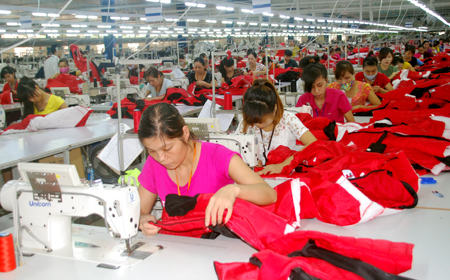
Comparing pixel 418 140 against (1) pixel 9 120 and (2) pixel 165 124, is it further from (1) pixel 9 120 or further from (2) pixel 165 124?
(1) pixel 9 120

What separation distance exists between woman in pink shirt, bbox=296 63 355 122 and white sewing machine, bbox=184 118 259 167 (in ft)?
3.92

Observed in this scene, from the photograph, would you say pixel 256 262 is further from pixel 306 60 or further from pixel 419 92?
pixel 306 60

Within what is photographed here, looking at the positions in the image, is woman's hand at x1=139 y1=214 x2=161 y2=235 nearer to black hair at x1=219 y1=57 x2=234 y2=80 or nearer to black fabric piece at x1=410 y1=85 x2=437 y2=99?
black fabric piece at x1=410 y1=85 x2=437 y2=99

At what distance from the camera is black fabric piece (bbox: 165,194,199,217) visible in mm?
1549

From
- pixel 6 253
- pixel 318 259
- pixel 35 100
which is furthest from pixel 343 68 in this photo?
pixel 6 253

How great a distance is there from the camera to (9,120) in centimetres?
666

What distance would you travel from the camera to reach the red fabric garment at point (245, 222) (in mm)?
1428

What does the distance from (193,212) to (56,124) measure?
10.7ft

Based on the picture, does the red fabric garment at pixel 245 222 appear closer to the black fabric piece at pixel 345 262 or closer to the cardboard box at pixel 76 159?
the black fabric piece at pixel 345 262

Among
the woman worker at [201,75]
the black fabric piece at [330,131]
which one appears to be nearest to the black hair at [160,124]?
the black fabric piece at [330,131]

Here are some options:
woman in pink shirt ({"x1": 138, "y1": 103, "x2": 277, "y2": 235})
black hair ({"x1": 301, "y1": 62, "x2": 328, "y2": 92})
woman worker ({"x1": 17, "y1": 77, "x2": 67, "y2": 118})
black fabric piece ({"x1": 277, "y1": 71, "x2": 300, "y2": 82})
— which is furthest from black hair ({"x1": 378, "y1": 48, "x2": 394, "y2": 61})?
woman in pink shirt ({"x1": 138, "y1": 103, "x2": 277, "y2": 235})

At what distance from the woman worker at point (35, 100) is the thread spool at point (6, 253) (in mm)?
3228

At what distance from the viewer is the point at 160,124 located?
1.63 m

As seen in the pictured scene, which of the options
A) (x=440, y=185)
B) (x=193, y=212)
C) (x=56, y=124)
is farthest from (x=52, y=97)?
(x=440, y=185)
